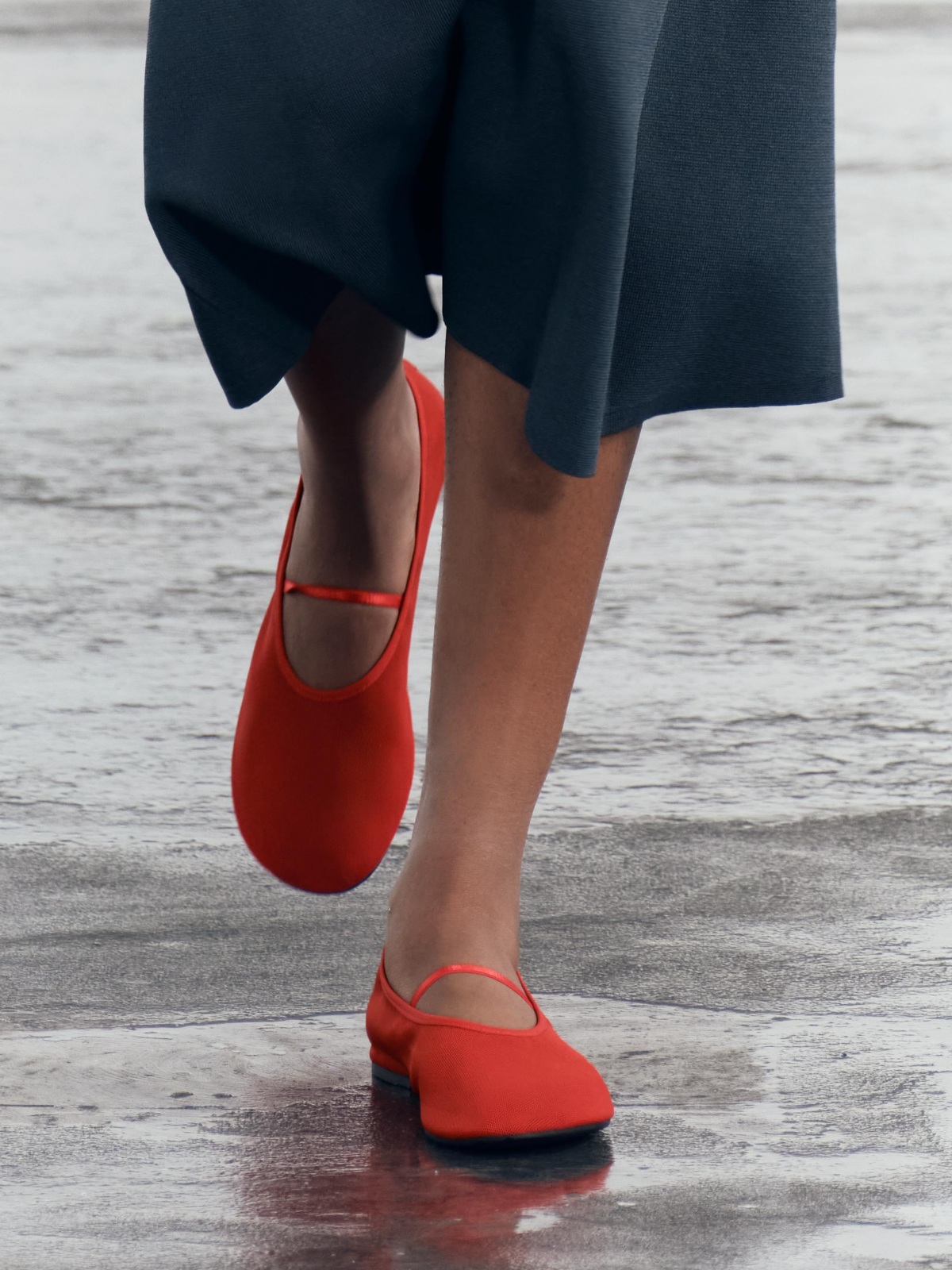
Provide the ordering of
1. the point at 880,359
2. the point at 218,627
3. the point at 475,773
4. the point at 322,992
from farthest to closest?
the point at 880,359
the point at 218,627
the point at 322,992
the point at 475,773

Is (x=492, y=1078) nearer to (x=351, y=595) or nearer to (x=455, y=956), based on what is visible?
(x=455, y=956)

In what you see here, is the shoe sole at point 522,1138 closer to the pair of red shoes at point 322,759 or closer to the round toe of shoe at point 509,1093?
the round toe of shoe at point 509,1093

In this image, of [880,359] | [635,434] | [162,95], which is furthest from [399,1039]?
[880,359]

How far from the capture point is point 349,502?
1.53 meters

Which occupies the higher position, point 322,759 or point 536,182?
point 536,182

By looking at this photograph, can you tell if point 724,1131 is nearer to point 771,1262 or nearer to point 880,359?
point 771,1262

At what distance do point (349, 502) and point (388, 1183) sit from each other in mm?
618

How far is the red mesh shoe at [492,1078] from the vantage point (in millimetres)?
1125

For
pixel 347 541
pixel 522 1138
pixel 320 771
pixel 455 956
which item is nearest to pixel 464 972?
pixel 455 956

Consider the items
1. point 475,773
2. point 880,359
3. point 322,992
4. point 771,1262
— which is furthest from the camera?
point 880,359

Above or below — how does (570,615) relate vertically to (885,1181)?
above

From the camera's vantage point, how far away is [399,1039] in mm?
1206

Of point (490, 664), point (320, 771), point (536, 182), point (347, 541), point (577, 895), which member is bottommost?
point (577, 895)

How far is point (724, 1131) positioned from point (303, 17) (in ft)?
2.43
